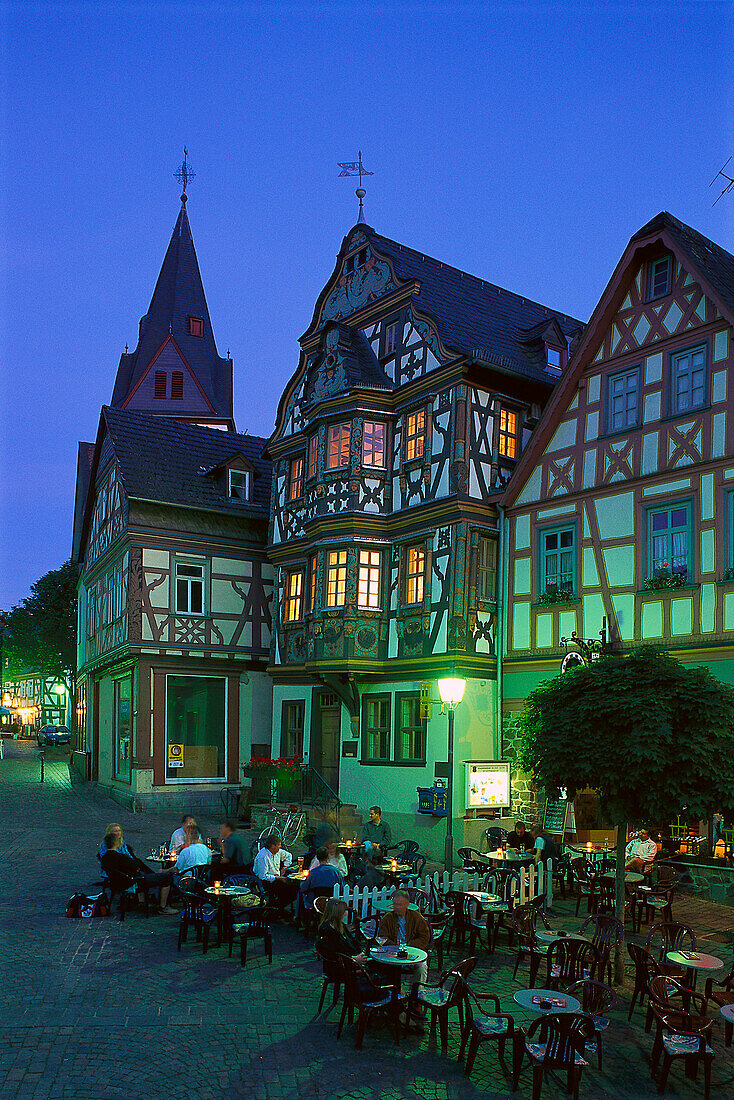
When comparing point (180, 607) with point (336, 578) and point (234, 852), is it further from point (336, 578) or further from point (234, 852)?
point (234, 852)

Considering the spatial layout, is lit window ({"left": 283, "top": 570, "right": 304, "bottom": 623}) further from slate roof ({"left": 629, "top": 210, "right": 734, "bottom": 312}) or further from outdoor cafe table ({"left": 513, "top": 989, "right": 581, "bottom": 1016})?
outdoor cafe table ({"left": 513, "top": 989, "right": 581, "bottom": 1016})

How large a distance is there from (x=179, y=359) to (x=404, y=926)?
51.3 metres

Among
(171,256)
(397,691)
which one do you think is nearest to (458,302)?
(397,691)

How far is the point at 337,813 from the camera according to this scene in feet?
74.3

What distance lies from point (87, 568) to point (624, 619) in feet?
88.6

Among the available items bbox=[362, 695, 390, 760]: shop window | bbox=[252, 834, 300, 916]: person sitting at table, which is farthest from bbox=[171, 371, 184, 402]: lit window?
bbox=[252, 834, 300, 916]: person sitting at table

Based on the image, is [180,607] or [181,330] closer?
[180,607]

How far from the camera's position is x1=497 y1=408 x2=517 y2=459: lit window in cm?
2314

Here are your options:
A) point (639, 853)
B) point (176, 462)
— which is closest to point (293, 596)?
point (176, 462)

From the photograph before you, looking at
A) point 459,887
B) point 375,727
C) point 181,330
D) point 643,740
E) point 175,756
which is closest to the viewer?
point 643,740

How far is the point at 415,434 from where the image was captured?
23.8 m

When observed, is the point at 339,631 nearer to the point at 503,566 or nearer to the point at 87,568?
the point at 503,566

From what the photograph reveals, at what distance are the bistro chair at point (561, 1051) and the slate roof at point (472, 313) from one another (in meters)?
16.5

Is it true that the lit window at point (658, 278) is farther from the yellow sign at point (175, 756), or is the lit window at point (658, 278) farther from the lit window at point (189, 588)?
the yellow sign at point (175, 756)
